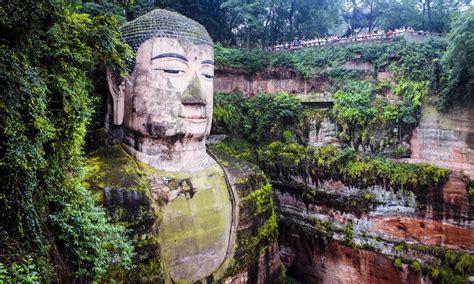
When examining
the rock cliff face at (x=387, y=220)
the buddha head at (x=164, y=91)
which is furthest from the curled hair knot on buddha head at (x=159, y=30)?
the rock cliff face at (x=387, y=220)

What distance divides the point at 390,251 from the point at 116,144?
8.97m

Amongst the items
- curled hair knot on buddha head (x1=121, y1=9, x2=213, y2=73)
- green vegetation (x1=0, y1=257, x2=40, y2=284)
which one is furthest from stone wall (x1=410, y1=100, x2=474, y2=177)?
green vegetation (x1=0, y1=257, x2=40, y2=284)

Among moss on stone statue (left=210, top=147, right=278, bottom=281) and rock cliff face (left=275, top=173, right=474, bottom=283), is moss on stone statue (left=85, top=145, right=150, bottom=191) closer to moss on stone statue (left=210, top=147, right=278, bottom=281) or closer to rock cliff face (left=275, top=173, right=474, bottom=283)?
moss on stone statue (left=210, top=147, right=278, bottom=281)

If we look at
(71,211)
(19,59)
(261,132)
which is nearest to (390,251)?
(261,132)

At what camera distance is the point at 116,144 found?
28.1 ft

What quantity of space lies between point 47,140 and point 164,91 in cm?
359

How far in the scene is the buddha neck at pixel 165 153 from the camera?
25.9 ft

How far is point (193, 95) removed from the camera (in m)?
7.72

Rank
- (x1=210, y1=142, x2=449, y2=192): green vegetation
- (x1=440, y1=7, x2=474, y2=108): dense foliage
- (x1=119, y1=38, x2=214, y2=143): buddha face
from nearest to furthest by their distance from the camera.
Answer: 1. (x1=119, y1=38, x2=214, y2=143): buddha face
2. (x1=440, y1=7, x2=474, y2=108): dense foliage
3. (x1=210, y1=142, x2=449, y2=192): green vegetation

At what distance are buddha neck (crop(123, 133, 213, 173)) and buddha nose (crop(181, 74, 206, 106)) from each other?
3.10ft

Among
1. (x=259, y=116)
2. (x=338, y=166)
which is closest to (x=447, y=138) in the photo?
(x=338, y=166)

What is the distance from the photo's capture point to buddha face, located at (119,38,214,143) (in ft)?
25.1

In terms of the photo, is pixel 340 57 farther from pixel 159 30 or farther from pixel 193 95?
pixel 159 30

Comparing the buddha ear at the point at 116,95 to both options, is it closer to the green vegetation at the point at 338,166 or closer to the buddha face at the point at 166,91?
the buddha face at the point at 166,91
